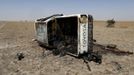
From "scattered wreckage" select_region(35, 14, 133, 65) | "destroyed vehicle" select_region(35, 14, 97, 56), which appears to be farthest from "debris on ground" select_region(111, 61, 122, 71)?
"destroyed vehicle" select_region(35, 14, 97, 56)

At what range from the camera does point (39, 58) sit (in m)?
11.6

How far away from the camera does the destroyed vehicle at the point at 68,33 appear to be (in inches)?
416

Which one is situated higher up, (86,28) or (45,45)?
(86,28)

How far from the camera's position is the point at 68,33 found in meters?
13.1

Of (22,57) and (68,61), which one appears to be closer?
(68,61)

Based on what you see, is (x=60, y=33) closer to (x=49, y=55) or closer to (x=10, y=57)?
(x=49, y=55)

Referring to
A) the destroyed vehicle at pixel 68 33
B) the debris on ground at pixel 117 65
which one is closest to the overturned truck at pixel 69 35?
the destroyed vehicle at pixel 68 33

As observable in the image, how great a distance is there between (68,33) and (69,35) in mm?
183

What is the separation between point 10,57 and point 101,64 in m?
4.56

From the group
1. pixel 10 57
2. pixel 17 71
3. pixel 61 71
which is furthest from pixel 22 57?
pixel 61 71

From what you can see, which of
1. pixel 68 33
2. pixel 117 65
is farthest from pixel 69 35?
pixel 117 65

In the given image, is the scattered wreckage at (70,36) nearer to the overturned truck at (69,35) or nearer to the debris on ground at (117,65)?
the overturned truck at (69,35)

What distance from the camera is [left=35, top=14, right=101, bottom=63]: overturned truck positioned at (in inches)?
415

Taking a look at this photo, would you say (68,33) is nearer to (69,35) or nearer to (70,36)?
(69,35)
